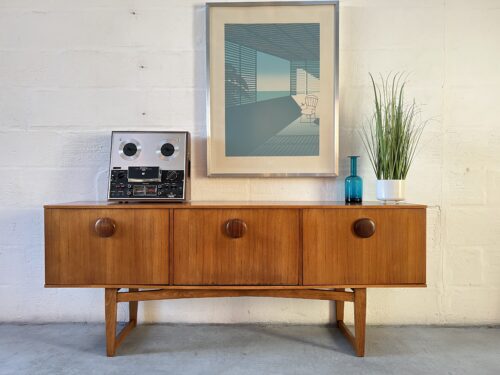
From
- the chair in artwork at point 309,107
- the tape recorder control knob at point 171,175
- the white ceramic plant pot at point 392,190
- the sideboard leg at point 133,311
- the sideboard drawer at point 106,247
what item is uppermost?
the chair in artwork at point 309,107

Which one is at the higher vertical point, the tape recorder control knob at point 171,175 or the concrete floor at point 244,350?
the tape recorder control knob at point 171,175

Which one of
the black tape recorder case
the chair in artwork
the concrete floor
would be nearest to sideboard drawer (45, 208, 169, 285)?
the black tape recorder case

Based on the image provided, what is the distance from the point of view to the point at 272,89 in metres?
1.75

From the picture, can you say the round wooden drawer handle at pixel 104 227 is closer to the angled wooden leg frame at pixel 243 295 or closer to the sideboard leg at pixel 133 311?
the angled wooden leg frame at pixel 243 295

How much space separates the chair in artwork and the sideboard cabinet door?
613mm

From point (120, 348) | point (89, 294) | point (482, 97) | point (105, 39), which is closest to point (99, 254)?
point (120, 348)

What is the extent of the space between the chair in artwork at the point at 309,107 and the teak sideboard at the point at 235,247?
0.60 meters

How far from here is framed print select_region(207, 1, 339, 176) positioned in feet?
5.70

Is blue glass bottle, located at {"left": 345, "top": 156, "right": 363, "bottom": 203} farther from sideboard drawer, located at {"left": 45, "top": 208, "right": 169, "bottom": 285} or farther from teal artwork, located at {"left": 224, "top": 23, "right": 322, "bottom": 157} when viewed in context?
sideboard drawer, located at {"left": 45, "top": 208, "right": 169, "bottom": 285}

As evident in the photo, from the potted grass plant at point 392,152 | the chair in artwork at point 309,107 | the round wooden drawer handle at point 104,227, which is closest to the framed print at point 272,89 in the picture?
the chair in artwork at point 309,107

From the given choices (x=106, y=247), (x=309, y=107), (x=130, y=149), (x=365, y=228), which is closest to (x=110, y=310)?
(x=106, y=247)

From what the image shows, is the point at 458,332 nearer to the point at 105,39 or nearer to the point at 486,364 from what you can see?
the point at 486,364

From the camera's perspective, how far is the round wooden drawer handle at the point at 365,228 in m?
1.31

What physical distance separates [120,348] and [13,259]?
0.83 meters
